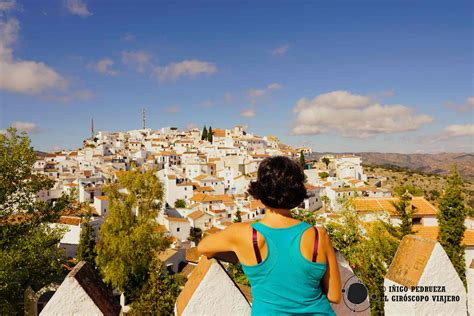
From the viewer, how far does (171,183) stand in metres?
69.5

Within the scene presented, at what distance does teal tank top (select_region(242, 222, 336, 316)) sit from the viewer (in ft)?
7.11

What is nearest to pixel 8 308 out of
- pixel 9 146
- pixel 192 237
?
pixel 9 146

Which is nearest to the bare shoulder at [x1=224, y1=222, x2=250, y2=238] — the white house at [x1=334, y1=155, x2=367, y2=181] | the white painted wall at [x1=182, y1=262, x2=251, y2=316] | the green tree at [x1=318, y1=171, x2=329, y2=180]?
the white painted wall at [x1=182, y1=262, x2=251, y2=316]

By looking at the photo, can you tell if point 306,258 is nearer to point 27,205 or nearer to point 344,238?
point 344,238

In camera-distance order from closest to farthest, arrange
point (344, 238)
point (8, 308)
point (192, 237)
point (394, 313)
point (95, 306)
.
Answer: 1. point (95, 306)
2. point (394, 313)
3. point (8, 308)
4. point (344, 238)
5. point (192, 237)

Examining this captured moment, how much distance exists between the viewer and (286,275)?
2.17 metres

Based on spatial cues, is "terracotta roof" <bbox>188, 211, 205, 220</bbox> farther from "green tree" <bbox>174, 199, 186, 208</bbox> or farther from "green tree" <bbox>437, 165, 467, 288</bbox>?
"green tree" <bbox>437, 165, 467, 288</bbox>

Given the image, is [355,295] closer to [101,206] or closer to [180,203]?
[101,206]

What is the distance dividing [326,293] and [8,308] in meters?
11.3

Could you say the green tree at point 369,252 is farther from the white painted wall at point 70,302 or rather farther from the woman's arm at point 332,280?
the woman's arm at point 332,280

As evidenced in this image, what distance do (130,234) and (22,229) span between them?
838cm

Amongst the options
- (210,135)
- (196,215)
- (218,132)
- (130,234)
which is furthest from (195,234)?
(218,132)

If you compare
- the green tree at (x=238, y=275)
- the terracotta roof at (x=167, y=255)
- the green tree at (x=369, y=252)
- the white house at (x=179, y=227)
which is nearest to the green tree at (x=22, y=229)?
the green tree at (x=238, y=275)

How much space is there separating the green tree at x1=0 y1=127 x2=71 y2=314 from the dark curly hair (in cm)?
1076
